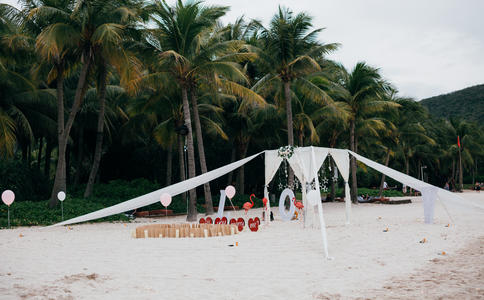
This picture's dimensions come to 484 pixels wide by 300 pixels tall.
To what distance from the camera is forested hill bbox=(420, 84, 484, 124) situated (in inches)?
2950

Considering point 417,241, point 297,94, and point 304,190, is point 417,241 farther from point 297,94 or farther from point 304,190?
point 297,94

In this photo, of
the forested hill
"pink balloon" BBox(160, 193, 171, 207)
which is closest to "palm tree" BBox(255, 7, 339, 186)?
"pink balloon" BBox(160, 193, 171, 207)

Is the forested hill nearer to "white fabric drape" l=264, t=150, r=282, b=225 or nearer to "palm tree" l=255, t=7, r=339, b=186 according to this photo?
"palm tree" l=255, t=7, r=339, b=186

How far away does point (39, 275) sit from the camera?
19.6ft

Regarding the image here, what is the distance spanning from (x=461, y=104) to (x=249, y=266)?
86046 millimetres

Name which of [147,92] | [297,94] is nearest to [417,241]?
[297,94]

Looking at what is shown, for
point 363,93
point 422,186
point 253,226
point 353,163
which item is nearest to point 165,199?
point 253,226

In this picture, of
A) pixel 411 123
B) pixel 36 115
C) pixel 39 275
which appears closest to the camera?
pixel 39 275

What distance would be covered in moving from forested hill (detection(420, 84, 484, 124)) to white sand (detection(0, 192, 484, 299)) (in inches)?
2860

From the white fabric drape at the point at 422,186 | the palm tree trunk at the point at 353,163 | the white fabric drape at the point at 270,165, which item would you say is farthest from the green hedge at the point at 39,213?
the palm tree trunk at the point at 353,163

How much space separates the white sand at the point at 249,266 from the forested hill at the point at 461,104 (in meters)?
72.6

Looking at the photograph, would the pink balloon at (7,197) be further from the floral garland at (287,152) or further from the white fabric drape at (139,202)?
the floral garland at (287,152)

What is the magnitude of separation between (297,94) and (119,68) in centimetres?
1048

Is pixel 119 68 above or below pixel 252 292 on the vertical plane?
above
